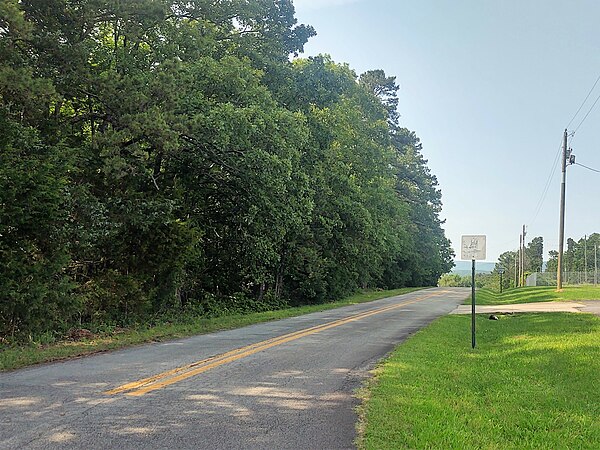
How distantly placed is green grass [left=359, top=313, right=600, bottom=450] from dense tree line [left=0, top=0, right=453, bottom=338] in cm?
782

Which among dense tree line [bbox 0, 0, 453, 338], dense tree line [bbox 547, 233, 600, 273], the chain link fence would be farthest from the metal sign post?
dense tree line [bbox 547, 233, 600, 273]

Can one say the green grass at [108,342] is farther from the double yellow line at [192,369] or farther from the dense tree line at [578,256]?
Result: the dense tree line at [578,256]

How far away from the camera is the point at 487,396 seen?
7637 mm

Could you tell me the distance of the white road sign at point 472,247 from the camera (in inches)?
515

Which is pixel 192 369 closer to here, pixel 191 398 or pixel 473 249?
pixel 191 398

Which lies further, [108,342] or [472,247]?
[472,247]

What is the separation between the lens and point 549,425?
6.18 m

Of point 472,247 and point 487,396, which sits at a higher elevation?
point 472,247

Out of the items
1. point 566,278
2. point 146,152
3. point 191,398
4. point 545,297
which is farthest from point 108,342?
point 566,278

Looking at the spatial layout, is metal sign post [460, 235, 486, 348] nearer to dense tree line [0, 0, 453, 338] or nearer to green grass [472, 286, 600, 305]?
dense tree line [0, 0, 453, 338]

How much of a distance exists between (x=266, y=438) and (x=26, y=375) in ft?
15.5

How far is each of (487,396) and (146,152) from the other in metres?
11.6

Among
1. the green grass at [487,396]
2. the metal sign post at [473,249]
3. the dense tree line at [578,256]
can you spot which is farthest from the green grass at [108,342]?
the dense tree line at [578,256]

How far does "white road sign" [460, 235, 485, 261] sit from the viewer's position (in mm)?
13070
